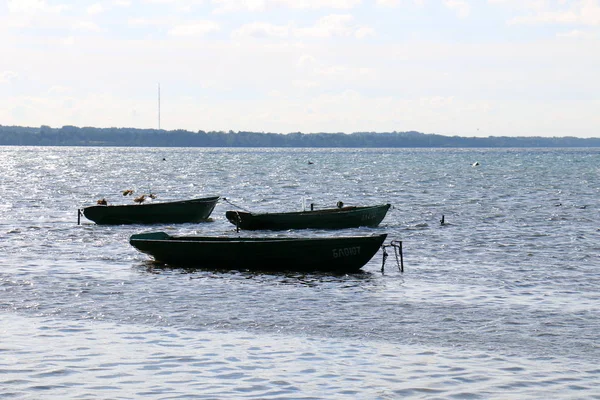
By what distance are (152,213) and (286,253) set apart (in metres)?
23.0

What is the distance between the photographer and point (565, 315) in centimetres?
2336

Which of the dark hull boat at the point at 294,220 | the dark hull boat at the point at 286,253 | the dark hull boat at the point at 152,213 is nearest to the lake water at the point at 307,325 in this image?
the dark hull boat at the point at 286,253

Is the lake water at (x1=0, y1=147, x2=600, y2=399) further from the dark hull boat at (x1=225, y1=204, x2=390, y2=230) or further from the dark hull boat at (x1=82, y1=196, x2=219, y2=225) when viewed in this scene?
the dark hull boat at (x1=82, y1=196, x2=219, y2=225)

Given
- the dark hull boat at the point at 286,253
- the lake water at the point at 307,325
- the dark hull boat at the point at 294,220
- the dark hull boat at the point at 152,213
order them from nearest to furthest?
the lake water at the point at 307,325 < the dark hull boat at the point at 286,253 < the dark hull boat at the point at 294,220 < the dark hull boat at the point at 152,213

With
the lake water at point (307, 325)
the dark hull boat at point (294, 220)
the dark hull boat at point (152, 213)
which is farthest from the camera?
the dark hull boat at point (152, 213)

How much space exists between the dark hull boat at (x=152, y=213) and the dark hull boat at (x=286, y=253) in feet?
66.0

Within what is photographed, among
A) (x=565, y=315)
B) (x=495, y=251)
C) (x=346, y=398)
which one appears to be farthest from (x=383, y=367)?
(x=495, y=251)

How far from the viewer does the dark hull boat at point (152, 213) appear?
51875 millimetres

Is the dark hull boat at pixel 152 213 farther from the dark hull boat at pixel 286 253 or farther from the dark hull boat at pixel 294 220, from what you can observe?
the dark hull boat at pixel 286 253

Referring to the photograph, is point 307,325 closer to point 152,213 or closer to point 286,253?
point 286,253

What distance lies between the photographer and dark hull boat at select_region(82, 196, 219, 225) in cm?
5188

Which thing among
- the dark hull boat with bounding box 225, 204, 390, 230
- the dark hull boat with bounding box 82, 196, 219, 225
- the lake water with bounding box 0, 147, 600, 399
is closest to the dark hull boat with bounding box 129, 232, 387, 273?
the lake water with bounding box 0, 147, 600, 399

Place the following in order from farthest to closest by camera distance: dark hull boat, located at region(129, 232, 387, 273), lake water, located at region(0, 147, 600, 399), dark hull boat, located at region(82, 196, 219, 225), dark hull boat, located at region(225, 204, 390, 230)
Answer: dark hull boat, located at region(82, 196, 219, 225) → dark hull boat, located at region(225, 204, 390, 230) → dark hull boat, located at region(129, 232, 387, 273) → lake water, located at region(0, 147, 600, 399)

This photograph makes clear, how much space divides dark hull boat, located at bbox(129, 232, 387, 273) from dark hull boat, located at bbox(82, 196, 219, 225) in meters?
20.1
